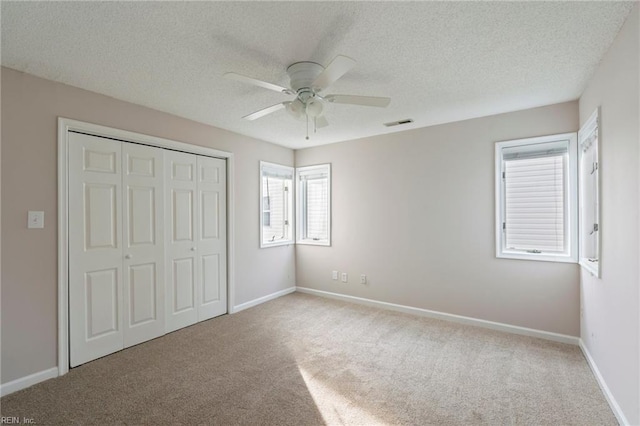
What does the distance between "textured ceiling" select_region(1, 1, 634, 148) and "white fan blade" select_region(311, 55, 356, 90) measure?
220 mm

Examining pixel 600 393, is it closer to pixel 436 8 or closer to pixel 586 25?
pixel 586 25

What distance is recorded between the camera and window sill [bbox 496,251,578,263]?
3.18m

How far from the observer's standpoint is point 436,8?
1.71 metres

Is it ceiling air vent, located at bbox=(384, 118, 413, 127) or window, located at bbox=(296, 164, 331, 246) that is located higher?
→ ceiling air vent, located at bbox=(384, 118, 413, 127)

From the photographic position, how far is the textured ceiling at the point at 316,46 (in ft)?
5.66

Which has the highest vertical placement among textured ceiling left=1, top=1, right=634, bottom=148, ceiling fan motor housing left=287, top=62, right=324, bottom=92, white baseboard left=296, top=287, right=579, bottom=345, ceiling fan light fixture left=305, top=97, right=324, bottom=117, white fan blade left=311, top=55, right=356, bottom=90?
textured ceiling left=1, top=1, right=634, bottom=148

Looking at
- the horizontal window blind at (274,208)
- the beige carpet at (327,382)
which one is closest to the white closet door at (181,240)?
the beige carpet at (327,382)

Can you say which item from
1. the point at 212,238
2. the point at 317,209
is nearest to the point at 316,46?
the point at 212,238

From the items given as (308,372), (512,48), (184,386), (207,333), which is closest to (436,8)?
(512,48)

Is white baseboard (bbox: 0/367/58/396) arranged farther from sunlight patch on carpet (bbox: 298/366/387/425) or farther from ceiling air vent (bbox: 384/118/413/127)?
ceiling air vent (bbox: 384/118/413/127)

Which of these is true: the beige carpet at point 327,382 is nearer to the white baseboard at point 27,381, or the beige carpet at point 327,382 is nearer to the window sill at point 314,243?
the white baseboard at point 27,381

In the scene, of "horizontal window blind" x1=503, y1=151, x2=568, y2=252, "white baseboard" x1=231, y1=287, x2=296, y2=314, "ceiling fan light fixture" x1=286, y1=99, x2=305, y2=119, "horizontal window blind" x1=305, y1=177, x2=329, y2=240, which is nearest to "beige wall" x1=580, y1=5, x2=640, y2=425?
"horizontal window blind" x1=503, y1=151, x2=568, y2=252

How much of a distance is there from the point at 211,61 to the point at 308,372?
2.61 meters

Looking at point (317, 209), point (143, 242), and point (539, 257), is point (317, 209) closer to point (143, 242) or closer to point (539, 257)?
point (143, 242)
